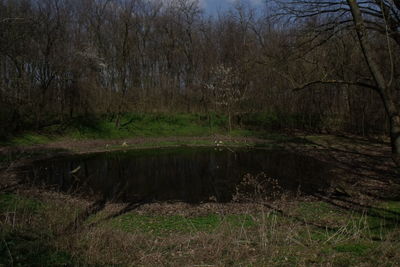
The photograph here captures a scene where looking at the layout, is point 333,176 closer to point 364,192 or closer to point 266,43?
point 364,192

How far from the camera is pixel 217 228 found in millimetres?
6590

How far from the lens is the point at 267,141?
24672 mm

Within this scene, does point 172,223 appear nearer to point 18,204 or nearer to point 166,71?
point 18,204

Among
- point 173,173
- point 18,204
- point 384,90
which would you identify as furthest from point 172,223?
point 384,90

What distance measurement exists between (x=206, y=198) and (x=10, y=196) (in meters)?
6.31

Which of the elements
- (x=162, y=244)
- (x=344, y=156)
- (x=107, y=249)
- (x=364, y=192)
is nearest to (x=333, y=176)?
(x=364, y=192)

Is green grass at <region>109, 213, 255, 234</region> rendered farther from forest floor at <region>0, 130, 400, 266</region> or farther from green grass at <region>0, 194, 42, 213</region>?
green grass at <region>0, 194, 42, 213</region>

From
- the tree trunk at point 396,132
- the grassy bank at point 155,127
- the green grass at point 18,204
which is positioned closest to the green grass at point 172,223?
the green grass at point 18,204

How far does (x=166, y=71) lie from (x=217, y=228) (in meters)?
31.3

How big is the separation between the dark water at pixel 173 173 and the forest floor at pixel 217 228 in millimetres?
1091

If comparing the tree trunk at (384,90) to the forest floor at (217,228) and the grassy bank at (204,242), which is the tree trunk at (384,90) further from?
the grassy bank at (204,242)

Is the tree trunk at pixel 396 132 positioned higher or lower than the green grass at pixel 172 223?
higher

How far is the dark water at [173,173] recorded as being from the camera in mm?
11719

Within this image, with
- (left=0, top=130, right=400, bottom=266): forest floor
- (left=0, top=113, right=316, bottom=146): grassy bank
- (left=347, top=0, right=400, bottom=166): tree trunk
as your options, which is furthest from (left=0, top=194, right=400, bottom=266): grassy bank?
(left=0, top=113, right=316, bottom=146): grassy bank
